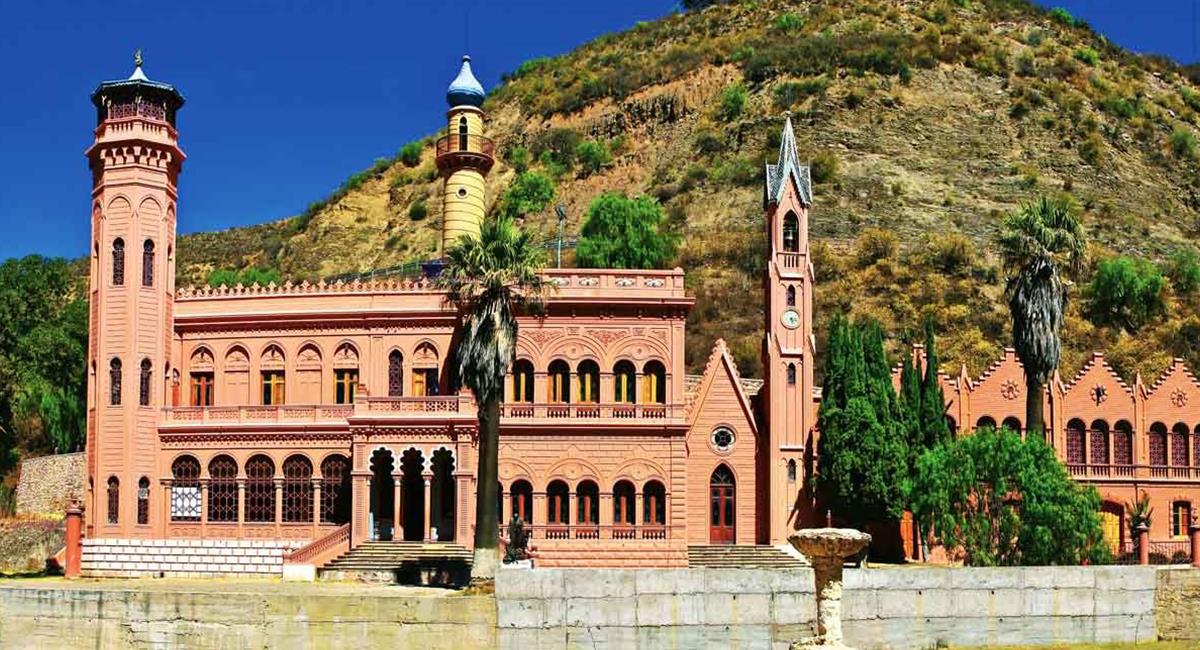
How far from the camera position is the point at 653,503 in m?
50.8

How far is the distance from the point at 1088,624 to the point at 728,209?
61.8 meters

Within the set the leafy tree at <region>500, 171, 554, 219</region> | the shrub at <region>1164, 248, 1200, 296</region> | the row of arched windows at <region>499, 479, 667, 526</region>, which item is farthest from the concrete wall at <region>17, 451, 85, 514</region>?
the shrub at <region>1164, 248, 1200, 296</region>

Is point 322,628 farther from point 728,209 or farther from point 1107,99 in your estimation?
point 1107,99

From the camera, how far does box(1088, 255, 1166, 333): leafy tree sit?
80.9 metres

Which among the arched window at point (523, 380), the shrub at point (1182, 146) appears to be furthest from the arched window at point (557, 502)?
the shrub at point (1182, 146)

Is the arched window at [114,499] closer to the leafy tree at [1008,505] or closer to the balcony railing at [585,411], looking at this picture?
the balcony railing at [585,411]

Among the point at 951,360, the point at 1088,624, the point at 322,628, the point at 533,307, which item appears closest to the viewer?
the point at 322,628

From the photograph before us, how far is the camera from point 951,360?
72750 mm

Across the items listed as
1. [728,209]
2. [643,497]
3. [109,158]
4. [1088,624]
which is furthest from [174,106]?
[728,209]

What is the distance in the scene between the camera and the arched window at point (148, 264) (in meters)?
53.0

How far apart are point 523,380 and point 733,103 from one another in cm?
6891

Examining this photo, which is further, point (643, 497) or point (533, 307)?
point (643, 497)

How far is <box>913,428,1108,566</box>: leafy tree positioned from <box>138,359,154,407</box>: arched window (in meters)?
27.4

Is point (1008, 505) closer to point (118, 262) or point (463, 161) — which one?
point (463, 161)
